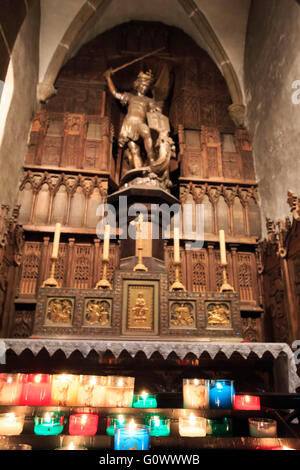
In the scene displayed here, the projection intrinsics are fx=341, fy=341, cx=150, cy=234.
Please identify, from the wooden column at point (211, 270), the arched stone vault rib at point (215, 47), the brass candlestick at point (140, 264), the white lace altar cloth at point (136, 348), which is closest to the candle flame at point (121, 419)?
the white lace altar cloth at point (136, 348)

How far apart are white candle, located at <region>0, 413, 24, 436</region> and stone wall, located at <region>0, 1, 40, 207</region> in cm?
495

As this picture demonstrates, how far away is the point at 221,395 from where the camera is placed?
6.40 feet

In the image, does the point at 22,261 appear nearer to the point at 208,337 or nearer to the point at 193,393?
the point at 208,337

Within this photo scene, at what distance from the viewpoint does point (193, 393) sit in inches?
77.5

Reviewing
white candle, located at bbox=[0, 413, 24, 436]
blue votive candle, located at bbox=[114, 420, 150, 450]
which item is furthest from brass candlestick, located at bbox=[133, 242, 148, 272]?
blue votive candle, located at bbox=[114, 420, 150, 450]

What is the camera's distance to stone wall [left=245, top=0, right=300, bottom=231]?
19.2 ft

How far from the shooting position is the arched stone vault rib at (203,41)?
798 centimetres

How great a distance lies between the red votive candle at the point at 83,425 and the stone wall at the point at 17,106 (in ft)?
16.4

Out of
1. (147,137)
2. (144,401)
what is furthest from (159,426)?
(147,137)

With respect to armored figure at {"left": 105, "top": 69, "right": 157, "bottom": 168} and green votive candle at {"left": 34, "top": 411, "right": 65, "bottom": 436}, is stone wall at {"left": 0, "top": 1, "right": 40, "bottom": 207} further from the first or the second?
green votive candle at {"left": 34, "top": 411, "right": 65, "bottom": 436}

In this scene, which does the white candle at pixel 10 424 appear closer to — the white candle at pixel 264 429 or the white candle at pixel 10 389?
the white candle at pixel 10 389

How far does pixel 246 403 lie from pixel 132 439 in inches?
36.2

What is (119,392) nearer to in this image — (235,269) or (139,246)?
(139,246)

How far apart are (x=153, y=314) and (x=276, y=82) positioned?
5188 mm
